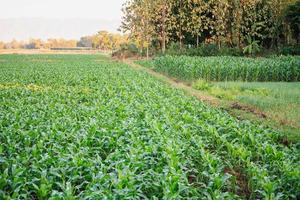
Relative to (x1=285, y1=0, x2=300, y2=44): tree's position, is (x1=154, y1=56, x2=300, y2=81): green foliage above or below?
below

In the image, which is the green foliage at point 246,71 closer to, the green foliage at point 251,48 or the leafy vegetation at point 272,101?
the leafy vegetation at point 272,101

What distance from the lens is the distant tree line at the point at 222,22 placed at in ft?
124

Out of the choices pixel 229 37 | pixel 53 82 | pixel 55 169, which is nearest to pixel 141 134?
pixel 55 169

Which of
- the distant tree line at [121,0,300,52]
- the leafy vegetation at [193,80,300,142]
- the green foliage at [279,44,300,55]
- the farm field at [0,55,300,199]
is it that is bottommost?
the leafy vegetation at [193,80,300,142]

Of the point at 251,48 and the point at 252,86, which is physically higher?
the point at 251,48

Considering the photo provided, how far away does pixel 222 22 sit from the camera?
3962 cm

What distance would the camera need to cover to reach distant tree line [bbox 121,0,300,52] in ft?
124

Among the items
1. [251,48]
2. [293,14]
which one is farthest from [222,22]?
[293,14]

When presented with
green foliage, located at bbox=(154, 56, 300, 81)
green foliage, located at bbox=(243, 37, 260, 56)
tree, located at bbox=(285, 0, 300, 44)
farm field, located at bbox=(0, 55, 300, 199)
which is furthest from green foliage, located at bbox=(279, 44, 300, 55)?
farm field, located at bbox=(0, 55, 300, 199)

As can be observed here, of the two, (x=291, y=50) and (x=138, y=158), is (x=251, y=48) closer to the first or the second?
(x=291, y=50)

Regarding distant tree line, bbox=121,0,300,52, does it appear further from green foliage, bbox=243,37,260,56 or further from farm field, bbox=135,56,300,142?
farm field, bbox=135,56,300,142

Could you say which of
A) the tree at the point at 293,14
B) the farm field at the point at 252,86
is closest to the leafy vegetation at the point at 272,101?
the farm field at the point at 252,86

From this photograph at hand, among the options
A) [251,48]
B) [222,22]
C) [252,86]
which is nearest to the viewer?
[252,86]

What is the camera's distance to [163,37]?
4288 centimetres
